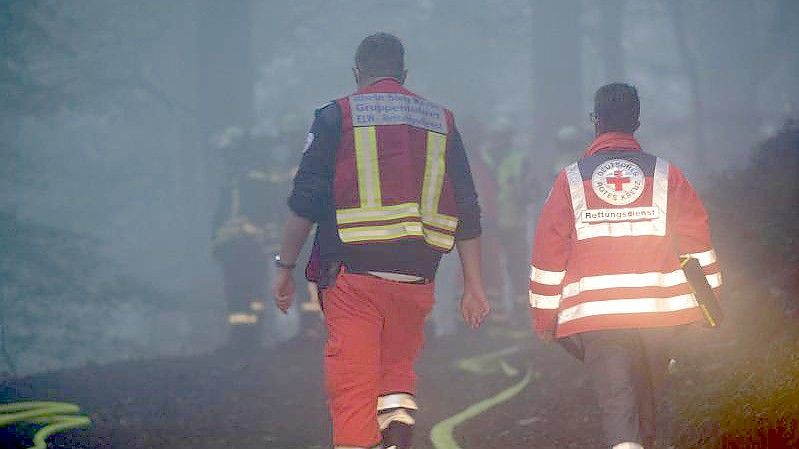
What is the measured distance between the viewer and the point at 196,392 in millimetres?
6051

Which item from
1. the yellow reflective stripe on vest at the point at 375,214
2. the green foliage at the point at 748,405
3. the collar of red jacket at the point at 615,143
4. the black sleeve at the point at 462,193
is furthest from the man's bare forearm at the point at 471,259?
the green foliage at the point at 748,405

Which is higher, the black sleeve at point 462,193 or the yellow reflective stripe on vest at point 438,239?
the black sleeve at point 462,193

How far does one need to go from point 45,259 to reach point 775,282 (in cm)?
1571

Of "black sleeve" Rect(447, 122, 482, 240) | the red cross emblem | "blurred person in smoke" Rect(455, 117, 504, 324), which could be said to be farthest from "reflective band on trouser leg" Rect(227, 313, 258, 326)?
the red cross emblem

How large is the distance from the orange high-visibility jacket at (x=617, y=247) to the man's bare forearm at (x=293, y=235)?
94cm

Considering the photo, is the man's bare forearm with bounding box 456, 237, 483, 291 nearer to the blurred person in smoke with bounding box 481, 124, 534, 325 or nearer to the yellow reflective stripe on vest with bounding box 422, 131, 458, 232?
the yellow reflective stripe on vest with bounding box 422, 131, 458, 232

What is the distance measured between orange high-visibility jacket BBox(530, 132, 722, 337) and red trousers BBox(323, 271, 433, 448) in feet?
1.79

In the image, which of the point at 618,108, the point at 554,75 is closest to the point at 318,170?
the point at 618,108

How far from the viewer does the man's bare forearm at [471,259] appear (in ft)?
9.73

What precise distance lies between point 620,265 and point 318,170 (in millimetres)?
A: 1214

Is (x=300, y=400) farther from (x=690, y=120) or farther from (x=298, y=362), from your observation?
(x=690, y=120)

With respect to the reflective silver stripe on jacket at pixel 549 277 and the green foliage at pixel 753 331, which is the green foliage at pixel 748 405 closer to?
the green foliage at pixel 753 331

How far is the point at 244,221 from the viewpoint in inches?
372

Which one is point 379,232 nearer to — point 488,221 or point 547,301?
point 547,301
